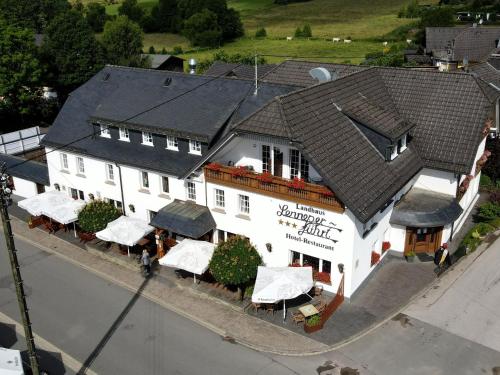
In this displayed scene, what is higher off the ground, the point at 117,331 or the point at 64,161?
the point at 64,161

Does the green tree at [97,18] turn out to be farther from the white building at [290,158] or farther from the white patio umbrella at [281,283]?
the white patio umbrella at [281,283]

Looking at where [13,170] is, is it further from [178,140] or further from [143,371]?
[143,371]

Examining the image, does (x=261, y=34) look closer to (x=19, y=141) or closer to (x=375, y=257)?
(x=19, y=141)

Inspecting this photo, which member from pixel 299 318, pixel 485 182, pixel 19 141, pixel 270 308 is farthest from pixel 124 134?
pixel 485 182

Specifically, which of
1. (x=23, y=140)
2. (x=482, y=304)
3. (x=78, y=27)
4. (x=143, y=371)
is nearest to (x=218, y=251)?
(x=143, y=371)

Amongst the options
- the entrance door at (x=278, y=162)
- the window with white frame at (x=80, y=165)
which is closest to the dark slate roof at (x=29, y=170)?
the window with white frame at (x=80, y=165)
